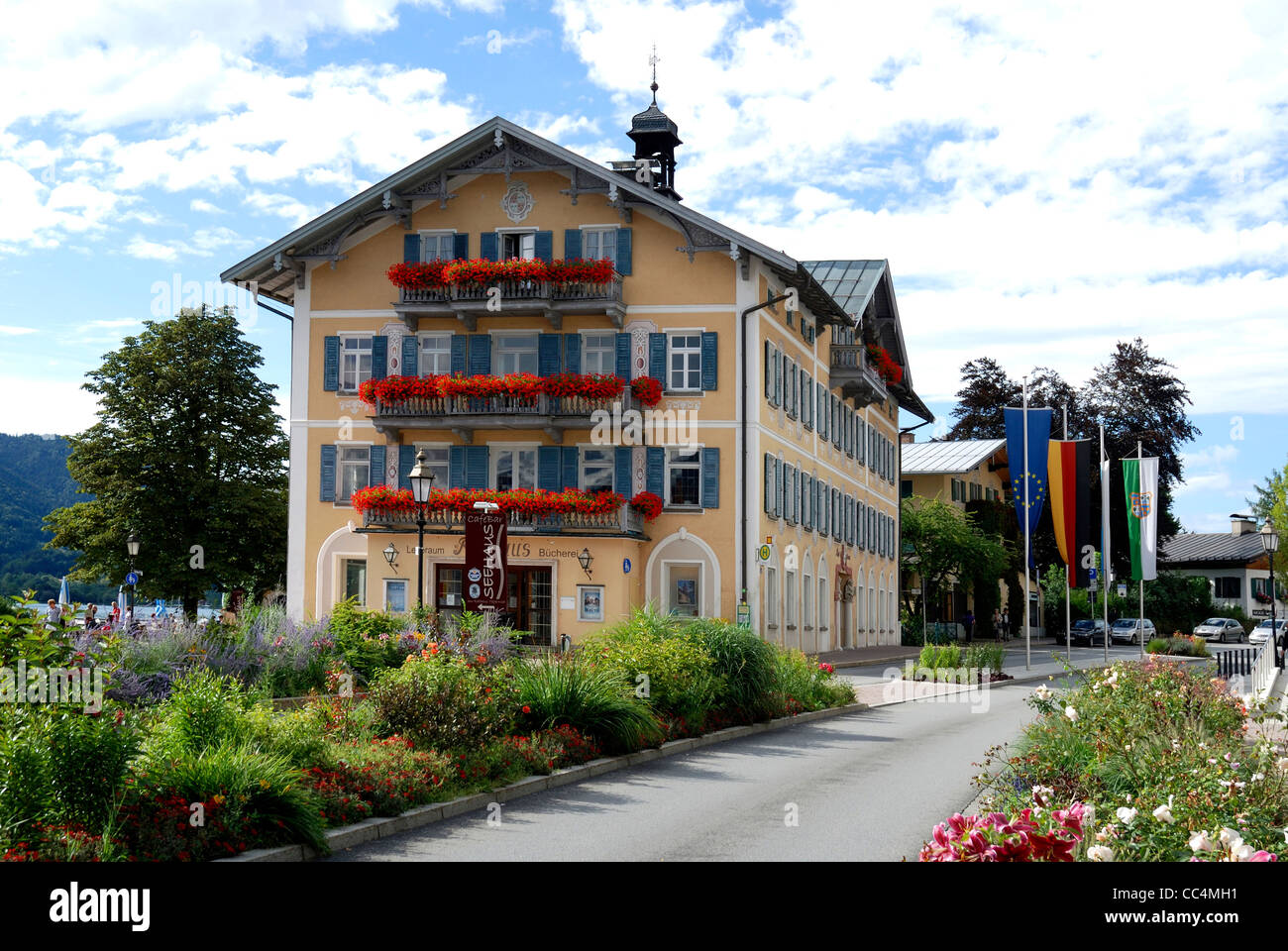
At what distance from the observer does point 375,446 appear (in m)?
38.8

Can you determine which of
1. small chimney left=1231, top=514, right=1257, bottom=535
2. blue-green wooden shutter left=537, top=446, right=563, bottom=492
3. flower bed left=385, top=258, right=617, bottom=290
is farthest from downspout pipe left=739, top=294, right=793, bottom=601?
small chimney left=1231, top=514, right=1257, bottom=535

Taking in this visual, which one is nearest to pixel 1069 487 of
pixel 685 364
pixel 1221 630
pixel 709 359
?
pixel 709 359

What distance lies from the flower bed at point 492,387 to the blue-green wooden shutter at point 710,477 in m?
2.82

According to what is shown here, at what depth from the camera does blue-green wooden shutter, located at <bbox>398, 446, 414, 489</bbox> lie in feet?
127

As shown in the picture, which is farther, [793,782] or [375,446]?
[375,446]

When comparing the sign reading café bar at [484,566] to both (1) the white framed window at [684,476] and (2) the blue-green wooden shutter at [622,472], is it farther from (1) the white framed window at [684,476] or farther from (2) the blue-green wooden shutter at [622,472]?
(1) the white framed window at [684,476]

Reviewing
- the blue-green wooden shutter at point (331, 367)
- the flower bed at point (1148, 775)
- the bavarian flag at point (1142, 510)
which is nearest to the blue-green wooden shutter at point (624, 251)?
the blue-green wooden shutter at point (331, 367)

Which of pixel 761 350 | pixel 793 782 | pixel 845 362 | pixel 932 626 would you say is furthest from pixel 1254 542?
pixel 793 782

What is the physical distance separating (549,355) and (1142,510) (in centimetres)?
1563

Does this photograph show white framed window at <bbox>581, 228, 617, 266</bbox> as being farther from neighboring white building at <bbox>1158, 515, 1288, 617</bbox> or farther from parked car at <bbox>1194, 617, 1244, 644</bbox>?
neighboring white building at <bbox>1158, 515, 1288, 617</bbox>
